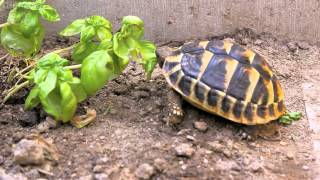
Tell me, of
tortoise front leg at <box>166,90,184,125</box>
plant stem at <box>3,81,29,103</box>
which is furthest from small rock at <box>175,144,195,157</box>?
plant stem at <box>3,81,29,103</box>

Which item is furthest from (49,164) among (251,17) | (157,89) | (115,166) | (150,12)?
(251,17)

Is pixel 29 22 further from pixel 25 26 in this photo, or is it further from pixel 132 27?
pixel 132 27

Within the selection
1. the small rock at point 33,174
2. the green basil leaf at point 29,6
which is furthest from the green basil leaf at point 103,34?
the small rock at point 33,174

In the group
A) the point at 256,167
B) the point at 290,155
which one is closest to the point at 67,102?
the point at 256,167

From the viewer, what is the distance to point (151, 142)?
320 centimetres

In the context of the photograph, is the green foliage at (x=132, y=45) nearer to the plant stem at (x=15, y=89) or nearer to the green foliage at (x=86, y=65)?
the green foliage at (x=86, y=65)

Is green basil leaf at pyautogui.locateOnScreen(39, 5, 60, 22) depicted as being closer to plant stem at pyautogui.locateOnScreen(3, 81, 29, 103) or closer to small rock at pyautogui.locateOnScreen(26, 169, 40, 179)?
plant stem at pyautogui.locateOnScreen(3, 81, 29, 103)

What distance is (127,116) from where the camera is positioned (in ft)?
11.4

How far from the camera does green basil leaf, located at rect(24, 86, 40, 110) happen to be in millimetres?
3245

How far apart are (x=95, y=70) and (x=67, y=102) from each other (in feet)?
0.66

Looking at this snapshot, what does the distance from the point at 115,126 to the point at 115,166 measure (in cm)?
39

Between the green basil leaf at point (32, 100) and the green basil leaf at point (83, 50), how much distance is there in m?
0.32

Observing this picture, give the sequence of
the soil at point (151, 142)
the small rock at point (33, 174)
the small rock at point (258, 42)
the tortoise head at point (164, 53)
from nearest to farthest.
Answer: the small rock at point (33, 174) → the soil at point (151, 142) → the tortoise head at point (164, 53) → the small rock at point (258, 42)

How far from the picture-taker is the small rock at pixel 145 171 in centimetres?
292
